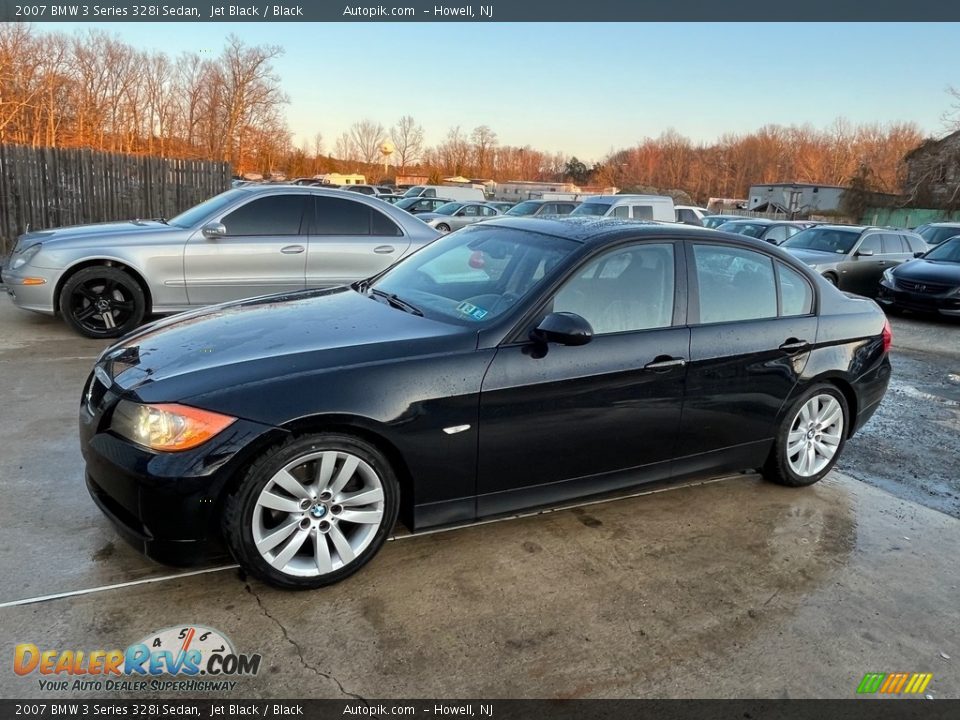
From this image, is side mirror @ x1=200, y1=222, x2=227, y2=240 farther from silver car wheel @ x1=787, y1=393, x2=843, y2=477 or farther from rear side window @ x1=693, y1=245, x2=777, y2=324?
silver car wheel @ x1=787, y1=393, x2=843, y2=477

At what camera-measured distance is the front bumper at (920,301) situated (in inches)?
442

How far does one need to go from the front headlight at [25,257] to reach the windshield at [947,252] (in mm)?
14206

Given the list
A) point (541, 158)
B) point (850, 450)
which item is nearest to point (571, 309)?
point (850, 450)

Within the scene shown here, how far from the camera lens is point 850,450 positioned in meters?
5.20

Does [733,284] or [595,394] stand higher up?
[733,284]

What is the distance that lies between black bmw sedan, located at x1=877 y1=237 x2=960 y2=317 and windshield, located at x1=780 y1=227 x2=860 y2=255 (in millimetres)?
1235

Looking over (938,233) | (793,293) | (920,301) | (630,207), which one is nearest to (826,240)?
(920,301)

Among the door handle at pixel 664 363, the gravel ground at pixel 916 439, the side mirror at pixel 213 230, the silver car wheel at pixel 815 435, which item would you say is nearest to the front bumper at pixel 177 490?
the door handle at pixel 664 363

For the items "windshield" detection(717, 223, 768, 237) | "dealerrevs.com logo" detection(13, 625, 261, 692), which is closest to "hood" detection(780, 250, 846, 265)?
"windshield" detection(717, 223, 768, 237)

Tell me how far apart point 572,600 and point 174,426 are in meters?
1.83

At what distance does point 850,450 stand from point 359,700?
435cm

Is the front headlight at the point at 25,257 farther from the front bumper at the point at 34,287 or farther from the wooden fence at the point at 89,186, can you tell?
the wooden fence at the point at 89,186

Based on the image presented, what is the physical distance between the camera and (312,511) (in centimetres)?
287

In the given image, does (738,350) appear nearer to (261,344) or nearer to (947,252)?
(261,344)
